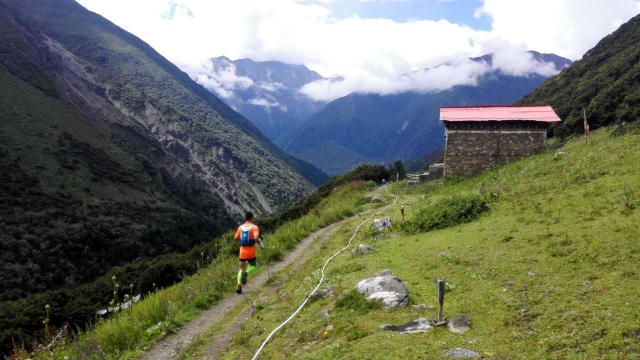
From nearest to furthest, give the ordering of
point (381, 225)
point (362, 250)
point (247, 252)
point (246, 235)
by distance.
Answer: point (246, 235)
point (247, 252)
point (362, 250)
point (381, 225)

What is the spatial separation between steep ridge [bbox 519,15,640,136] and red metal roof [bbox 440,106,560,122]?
674 centimetres

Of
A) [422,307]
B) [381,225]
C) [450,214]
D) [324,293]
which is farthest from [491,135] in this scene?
[422,307]

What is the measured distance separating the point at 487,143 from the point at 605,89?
2278 cm

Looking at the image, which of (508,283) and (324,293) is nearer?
(508,283)

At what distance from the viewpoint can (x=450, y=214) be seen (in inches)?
546

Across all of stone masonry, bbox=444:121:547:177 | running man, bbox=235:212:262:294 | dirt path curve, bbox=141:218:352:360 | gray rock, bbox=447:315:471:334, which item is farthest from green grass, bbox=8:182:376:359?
stone masonry, bbox=444:121:547:177

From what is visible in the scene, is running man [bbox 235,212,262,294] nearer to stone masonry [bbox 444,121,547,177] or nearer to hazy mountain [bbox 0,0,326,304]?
stone masonry [bbox 444,121,547,177]

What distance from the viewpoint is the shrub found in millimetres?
13656

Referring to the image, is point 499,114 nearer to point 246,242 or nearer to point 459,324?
point 246,242

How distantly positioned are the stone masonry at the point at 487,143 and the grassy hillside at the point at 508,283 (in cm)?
1136

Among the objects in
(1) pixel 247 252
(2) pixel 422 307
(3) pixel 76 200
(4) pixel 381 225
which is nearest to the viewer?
(2) pixel 422 307

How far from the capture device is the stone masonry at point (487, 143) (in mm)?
25141

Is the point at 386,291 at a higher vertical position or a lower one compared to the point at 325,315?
higher

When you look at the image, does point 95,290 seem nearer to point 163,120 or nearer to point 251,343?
point 251,343
